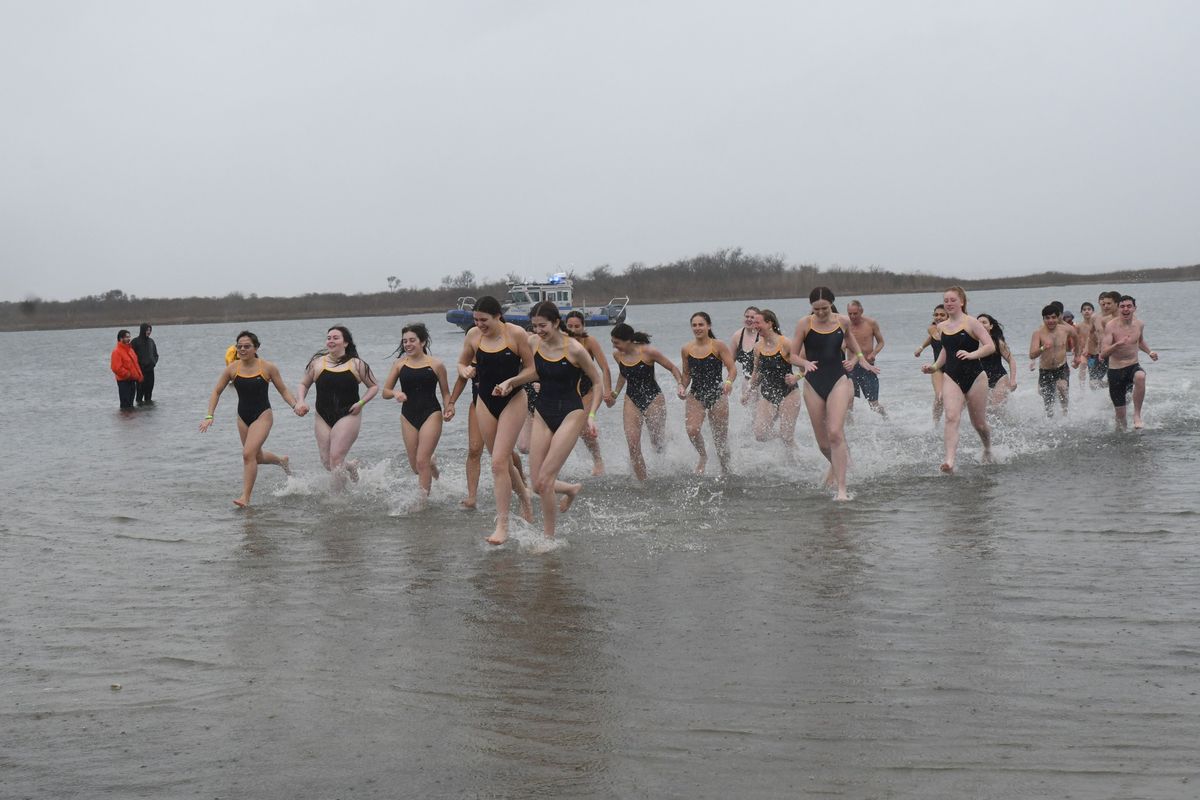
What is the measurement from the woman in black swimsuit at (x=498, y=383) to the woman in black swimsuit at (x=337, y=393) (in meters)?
2.30

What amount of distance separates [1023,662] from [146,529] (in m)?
7.25

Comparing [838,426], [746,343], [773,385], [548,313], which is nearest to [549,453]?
[548,313]

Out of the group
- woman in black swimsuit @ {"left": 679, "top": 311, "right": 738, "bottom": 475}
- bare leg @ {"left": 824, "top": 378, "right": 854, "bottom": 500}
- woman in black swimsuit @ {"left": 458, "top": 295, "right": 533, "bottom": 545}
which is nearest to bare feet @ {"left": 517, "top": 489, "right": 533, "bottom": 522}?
woman in black swimsuit @ {"left": 458, "top": 295, "right": 533, "bottom": 545}

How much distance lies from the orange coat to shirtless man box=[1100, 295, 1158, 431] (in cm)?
1825

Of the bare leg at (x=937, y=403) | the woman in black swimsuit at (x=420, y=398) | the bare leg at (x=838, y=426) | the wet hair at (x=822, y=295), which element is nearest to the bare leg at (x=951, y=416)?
the bare leg at (x=838, y=426)

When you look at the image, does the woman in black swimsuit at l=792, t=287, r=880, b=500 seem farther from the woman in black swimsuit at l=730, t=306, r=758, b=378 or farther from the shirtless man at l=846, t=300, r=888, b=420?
the shirtless man at l=846, t=300, r=888, b=420

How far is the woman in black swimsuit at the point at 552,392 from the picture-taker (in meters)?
7.93

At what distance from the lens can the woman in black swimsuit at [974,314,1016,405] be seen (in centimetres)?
1212

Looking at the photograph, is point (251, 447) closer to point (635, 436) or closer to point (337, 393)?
point (337, 393)

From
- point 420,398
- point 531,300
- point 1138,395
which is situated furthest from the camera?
point 531,300

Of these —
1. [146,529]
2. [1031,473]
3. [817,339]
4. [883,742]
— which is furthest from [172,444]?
[883,742]

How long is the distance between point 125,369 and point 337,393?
14.7 metres

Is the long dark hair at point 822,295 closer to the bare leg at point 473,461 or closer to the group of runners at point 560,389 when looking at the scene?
the group of runners at point 560,389

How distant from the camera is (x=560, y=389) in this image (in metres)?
8.05
